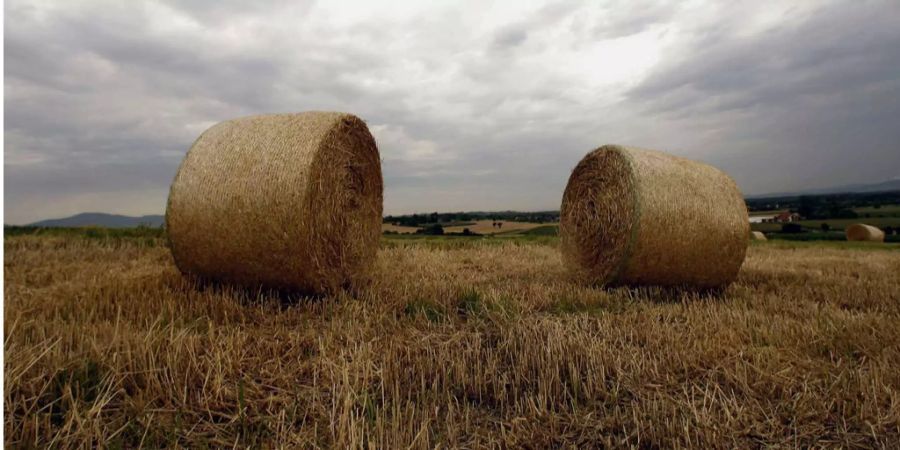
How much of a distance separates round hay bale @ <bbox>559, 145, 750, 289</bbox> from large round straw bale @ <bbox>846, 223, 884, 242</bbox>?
17.3 m

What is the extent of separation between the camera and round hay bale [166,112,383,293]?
5.33 m

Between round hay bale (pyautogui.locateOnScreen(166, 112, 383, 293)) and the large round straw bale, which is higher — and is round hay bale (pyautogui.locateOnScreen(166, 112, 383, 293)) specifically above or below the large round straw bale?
above

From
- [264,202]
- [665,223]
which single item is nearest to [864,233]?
[665,223]

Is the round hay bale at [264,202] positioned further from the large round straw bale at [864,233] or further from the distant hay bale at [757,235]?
the large round straw bale at [864,233]

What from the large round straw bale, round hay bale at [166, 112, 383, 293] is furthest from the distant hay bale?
round hay bale at [166, 112, 383, 293]

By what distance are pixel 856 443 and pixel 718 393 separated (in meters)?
0.68

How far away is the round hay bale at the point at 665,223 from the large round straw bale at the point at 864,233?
679 inches

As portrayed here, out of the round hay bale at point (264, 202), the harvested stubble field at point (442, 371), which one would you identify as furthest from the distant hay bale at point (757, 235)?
the round hay bale at point (264, 202)

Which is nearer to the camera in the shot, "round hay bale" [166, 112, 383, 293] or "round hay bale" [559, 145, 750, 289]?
"round hay bale" [166, 112, 383, 293]

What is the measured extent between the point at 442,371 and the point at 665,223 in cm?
403

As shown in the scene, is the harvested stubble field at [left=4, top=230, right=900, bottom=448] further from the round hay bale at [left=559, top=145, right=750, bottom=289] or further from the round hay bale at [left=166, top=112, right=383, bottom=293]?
the round hay bale at [left=559, top=145, right=750, bottom=289]

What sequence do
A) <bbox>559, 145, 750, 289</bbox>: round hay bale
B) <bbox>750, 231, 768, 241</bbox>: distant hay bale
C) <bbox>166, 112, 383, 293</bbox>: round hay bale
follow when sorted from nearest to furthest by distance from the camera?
<bbox>166, 112, 383, 293</bbox>: round hay bale, <bbox>559, 145, 750, 289</bbox>: round hay bale, <bbox>750, 231, 768, 241</bbox>: distant hay bale

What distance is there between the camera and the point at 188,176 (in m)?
5.71

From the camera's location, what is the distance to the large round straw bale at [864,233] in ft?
64.1
